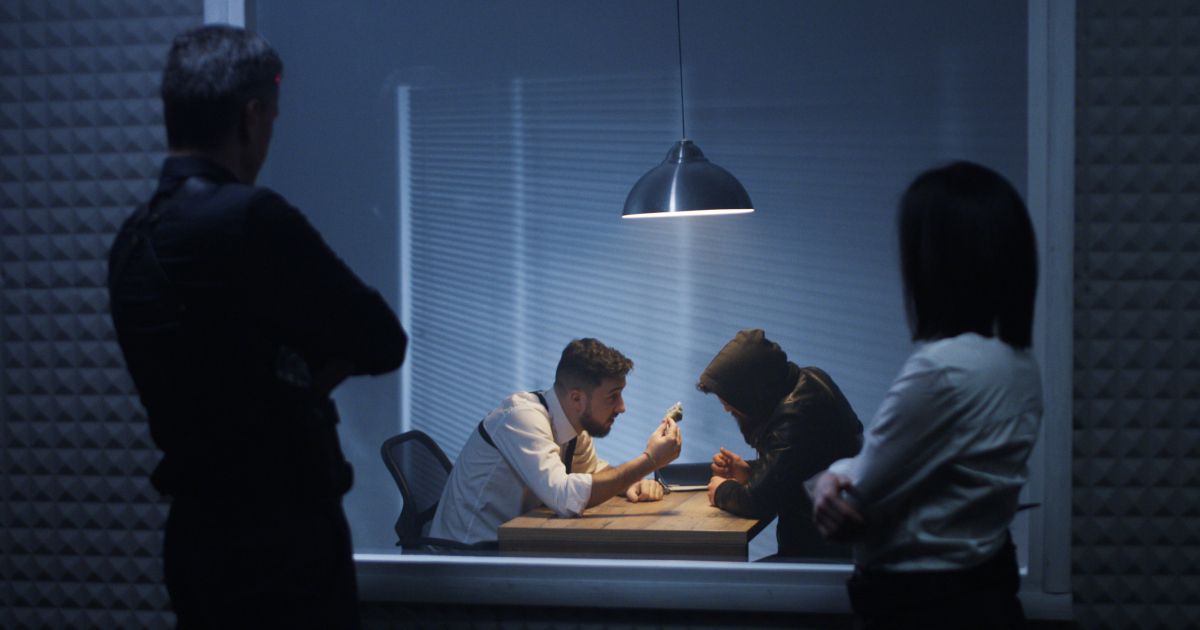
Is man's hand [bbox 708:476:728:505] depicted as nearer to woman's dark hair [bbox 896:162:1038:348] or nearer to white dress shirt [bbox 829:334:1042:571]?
white dress shirt [bbox 829:334:1042:571]

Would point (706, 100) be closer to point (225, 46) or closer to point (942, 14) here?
point (942, 14)

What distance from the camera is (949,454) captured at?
1.29 meters

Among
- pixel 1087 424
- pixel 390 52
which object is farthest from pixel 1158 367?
pixel 390 52

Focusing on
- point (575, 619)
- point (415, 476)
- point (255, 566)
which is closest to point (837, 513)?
point (255, 566)

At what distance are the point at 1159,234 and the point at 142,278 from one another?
2.09 m

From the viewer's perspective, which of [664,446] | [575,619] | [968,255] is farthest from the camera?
[664,446]

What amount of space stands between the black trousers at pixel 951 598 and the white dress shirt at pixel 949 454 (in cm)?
2

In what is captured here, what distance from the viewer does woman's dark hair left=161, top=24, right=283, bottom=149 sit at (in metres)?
1.38

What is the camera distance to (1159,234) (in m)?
1.98

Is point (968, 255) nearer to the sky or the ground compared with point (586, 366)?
nearer to the sky

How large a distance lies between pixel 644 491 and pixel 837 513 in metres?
1.77

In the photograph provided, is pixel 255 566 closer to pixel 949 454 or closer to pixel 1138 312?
pixel 949 454

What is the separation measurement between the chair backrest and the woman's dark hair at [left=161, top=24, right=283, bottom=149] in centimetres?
183

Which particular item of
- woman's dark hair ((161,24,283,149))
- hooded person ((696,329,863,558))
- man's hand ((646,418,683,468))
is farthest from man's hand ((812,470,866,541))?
man's hand ((646,418,683,468))
